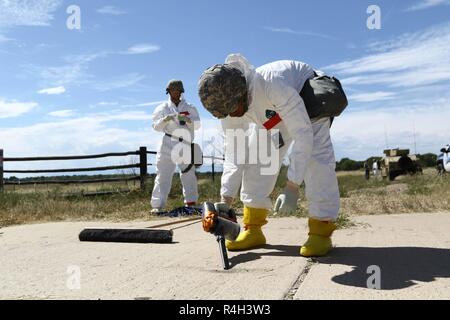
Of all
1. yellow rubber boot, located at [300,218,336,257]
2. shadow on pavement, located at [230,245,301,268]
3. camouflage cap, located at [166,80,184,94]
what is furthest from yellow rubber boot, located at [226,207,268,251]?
camouflage cap, located at [166,80,184,94]

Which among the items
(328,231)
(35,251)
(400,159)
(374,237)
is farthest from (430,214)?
(400,159)

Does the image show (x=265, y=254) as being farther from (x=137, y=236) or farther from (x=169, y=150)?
(x=169, y=150)

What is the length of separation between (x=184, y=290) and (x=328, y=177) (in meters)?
1.17

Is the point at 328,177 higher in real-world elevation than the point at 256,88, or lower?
lower

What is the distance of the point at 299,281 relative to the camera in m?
2.14

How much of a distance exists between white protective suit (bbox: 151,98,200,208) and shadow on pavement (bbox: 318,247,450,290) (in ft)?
11.9

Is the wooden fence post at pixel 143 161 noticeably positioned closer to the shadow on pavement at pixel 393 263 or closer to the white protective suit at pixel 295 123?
the white protective suit at pixel 295 123

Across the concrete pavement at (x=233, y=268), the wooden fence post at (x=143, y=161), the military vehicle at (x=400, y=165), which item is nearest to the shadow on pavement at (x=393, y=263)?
the concrete pavement at (x=233, y=268)

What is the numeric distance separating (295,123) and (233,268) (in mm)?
837

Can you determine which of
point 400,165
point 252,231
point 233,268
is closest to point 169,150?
point 252,231

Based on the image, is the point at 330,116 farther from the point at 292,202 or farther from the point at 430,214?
the point at 430,214

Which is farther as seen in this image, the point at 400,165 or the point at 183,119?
the point at 400,165
